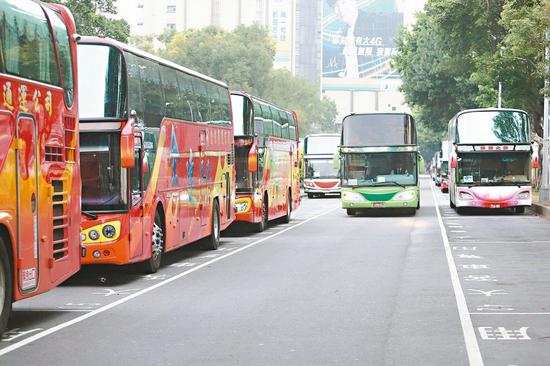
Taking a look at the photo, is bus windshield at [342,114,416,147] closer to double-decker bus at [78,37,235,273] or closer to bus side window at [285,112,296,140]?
bus side window at [285,112,296,140]

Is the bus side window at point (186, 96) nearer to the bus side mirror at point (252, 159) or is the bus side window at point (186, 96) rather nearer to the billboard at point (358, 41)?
the bus side mirror at point (252, 159)

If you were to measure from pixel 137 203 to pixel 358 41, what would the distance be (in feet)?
556

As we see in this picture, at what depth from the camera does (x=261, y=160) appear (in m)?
29.6

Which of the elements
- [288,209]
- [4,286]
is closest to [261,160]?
[288,209]

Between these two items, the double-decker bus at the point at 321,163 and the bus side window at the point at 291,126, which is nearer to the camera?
the bus side window at the point at 291,126

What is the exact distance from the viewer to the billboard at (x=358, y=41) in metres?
183

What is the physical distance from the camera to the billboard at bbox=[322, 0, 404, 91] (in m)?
183

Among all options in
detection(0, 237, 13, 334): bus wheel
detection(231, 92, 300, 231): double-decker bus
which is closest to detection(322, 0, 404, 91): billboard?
detection(231, 92, 300, 231): double-decker bus

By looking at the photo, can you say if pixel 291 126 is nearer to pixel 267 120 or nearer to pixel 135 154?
pixel 267 120

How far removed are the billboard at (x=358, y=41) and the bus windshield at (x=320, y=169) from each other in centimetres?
12229

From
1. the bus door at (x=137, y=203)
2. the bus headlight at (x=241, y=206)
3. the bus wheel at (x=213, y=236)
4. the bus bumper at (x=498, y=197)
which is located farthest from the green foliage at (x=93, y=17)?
the bus door at (x=137, y=203)

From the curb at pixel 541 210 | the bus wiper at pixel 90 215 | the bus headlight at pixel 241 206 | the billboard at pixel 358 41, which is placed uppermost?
the billboard at pixel 358 41

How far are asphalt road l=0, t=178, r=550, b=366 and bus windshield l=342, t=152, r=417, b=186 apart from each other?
12781mm

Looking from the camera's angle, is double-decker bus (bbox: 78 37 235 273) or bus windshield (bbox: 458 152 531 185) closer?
double-decker bus (bbox: 78 37 235 273)
